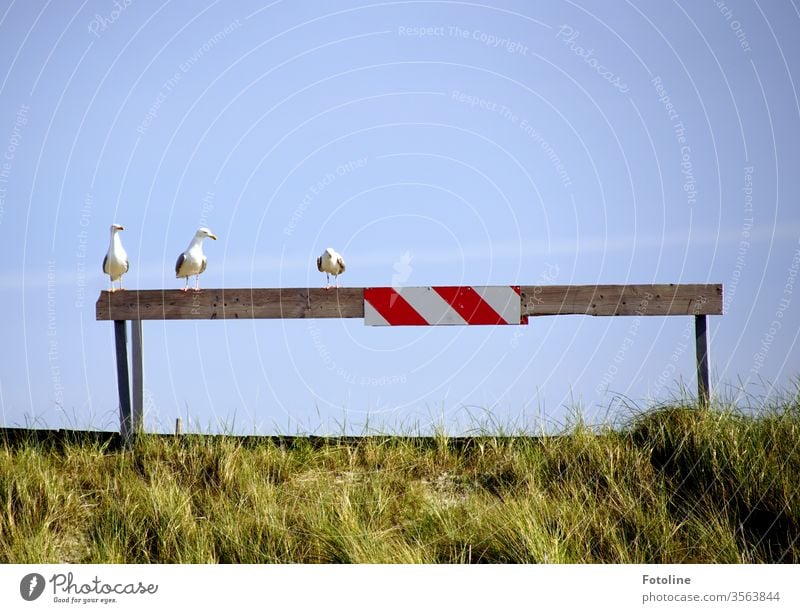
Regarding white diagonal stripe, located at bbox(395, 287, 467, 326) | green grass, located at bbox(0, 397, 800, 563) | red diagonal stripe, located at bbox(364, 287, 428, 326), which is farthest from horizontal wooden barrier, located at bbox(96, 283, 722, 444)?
green grass, located at bbox(0, 397, 800, 563)

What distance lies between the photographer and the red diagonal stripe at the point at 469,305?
8.76 meters

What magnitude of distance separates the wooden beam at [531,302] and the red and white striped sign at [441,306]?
0.18 meters

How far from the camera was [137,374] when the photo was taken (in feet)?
29.5

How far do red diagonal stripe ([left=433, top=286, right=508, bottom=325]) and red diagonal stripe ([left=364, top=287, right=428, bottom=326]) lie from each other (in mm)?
368

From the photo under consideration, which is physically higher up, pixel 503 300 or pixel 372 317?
pixel 503 300

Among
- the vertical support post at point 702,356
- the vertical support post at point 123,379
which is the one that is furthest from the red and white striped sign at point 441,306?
the vertical support post at point 123,379

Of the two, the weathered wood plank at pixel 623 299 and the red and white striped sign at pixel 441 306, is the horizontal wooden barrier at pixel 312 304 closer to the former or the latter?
the weathered wood plank at pixel 623 299

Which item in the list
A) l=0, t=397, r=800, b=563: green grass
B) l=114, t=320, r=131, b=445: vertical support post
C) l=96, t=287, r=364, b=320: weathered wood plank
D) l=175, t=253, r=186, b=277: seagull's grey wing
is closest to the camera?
l=0, t=397, r=800, b=563: green grass

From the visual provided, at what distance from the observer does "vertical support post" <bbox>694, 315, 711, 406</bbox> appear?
849 cm

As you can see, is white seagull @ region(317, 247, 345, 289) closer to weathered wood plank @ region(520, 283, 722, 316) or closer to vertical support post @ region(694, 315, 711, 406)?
weathered wood plank @ region(520, 283, 722, 316)

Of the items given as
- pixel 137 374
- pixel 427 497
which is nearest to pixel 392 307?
pixel 427 497

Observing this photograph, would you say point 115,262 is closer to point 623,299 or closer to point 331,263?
point 331,263

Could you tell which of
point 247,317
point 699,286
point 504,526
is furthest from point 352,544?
point 699,286

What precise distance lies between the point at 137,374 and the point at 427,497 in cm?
374
